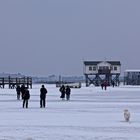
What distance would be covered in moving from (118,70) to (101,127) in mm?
106877

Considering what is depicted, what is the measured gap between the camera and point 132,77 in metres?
142

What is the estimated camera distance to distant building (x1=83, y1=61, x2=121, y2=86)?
12425cm

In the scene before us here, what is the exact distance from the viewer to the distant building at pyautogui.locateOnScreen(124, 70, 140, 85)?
13750 centimetres

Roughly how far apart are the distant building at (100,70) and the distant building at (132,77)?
27.2 feet

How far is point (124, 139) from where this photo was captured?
1819cm

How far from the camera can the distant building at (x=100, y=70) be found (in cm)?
12425

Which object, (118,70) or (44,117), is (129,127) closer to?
(44,117)

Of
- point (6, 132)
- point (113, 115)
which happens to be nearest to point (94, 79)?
point (113, 115)

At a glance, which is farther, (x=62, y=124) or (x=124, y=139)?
(x=62, y=124)

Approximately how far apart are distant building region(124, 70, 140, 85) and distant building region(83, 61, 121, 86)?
829cm

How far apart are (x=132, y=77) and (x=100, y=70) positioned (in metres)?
18.6

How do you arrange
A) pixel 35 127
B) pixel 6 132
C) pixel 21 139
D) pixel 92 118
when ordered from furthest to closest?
pixel 92 118, pixel 35 127, pixel 6 132, pixel 21 139

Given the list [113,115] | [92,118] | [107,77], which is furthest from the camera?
[107,77]

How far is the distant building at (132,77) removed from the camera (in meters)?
138
